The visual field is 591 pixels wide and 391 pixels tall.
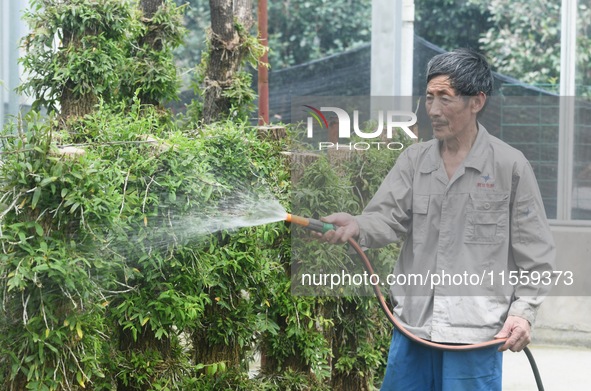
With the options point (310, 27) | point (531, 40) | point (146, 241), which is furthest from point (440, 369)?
point (310, 27)

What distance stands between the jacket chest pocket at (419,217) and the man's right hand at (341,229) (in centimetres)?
23

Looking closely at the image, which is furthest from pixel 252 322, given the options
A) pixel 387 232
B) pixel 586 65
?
pixel 586 65

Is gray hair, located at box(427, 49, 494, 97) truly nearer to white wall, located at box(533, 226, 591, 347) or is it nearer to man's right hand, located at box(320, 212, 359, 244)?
man's right hand, located at box(320, 212, 359, 244)

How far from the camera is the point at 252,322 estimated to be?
4430 mm

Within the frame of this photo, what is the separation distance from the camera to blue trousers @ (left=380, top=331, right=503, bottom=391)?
11.8 feet

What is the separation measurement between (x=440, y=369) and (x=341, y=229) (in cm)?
64

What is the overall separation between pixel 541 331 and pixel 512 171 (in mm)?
4160

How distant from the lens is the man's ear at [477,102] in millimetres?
3744

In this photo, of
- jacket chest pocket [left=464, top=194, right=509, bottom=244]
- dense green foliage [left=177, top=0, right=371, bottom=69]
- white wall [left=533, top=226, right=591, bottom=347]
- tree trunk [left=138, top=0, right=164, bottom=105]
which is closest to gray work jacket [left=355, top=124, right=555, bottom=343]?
jacket chest pocket [left=464, top=194, right=509, bottom=244]

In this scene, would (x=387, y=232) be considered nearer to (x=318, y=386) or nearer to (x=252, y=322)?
(x=252, y=322)

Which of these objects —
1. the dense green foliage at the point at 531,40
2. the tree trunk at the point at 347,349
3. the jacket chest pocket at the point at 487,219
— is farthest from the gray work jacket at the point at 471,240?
the dense green foliage at the point at 531,40

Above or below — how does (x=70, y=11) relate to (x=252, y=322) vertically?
above

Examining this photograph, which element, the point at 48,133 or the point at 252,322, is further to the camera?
the point at 252,322

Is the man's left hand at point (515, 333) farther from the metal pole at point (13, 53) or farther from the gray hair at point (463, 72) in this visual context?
the metal pole at point (13, 53)
